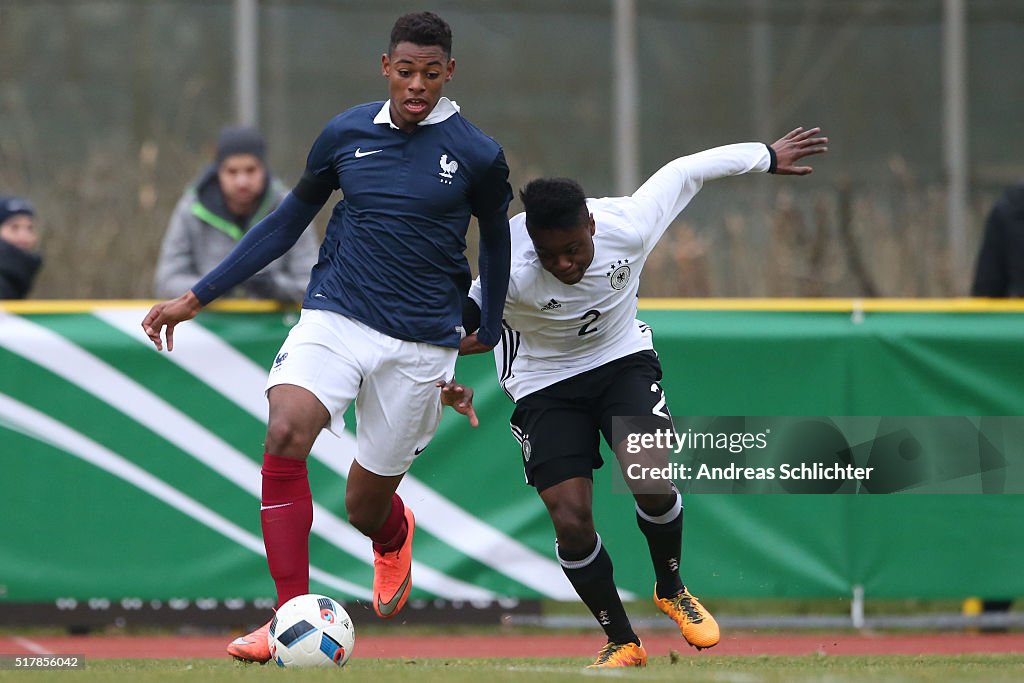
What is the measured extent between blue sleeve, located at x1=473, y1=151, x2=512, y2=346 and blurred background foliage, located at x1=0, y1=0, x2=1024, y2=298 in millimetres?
5038

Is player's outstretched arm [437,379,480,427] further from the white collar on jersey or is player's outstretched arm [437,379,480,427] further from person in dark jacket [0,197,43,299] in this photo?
person in dark jacket [0,197,43,299]

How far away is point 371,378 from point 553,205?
104cm

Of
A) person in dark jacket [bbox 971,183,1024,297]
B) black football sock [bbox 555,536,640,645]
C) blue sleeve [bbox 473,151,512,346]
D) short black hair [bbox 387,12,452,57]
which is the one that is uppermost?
short black hair [bbox 387,12,452,57]

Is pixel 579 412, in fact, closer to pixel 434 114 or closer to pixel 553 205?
Result: pixel 553 205

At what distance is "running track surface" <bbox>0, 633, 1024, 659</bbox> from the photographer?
7.79 m

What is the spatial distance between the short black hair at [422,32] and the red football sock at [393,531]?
6.78ft

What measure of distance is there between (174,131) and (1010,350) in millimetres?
7081

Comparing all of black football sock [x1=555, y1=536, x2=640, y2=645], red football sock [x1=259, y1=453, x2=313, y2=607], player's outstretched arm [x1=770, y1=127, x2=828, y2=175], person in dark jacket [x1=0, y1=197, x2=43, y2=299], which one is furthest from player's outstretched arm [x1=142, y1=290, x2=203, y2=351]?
person in dark jacket [x1=0, y1=197, x2=43, y2=299]

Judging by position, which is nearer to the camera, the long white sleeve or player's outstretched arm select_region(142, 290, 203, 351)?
player's outstretched arm select_region(142, 290, 203, 351)

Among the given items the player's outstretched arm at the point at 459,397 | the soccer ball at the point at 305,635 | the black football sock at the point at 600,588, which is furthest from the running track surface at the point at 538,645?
the player's outstretched arm at the point at 459,397

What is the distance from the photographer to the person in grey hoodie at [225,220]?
864 centimetres

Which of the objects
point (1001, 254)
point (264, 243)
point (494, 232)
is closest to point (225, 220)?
point (264, 243)

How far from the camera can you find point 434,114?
6.35m

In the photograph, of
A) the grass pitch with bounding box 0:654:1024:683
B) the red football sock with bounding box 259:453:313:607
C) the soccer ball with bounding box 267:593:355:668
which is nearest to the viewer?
the grass pitch with bounding box 0:654:1024:683
